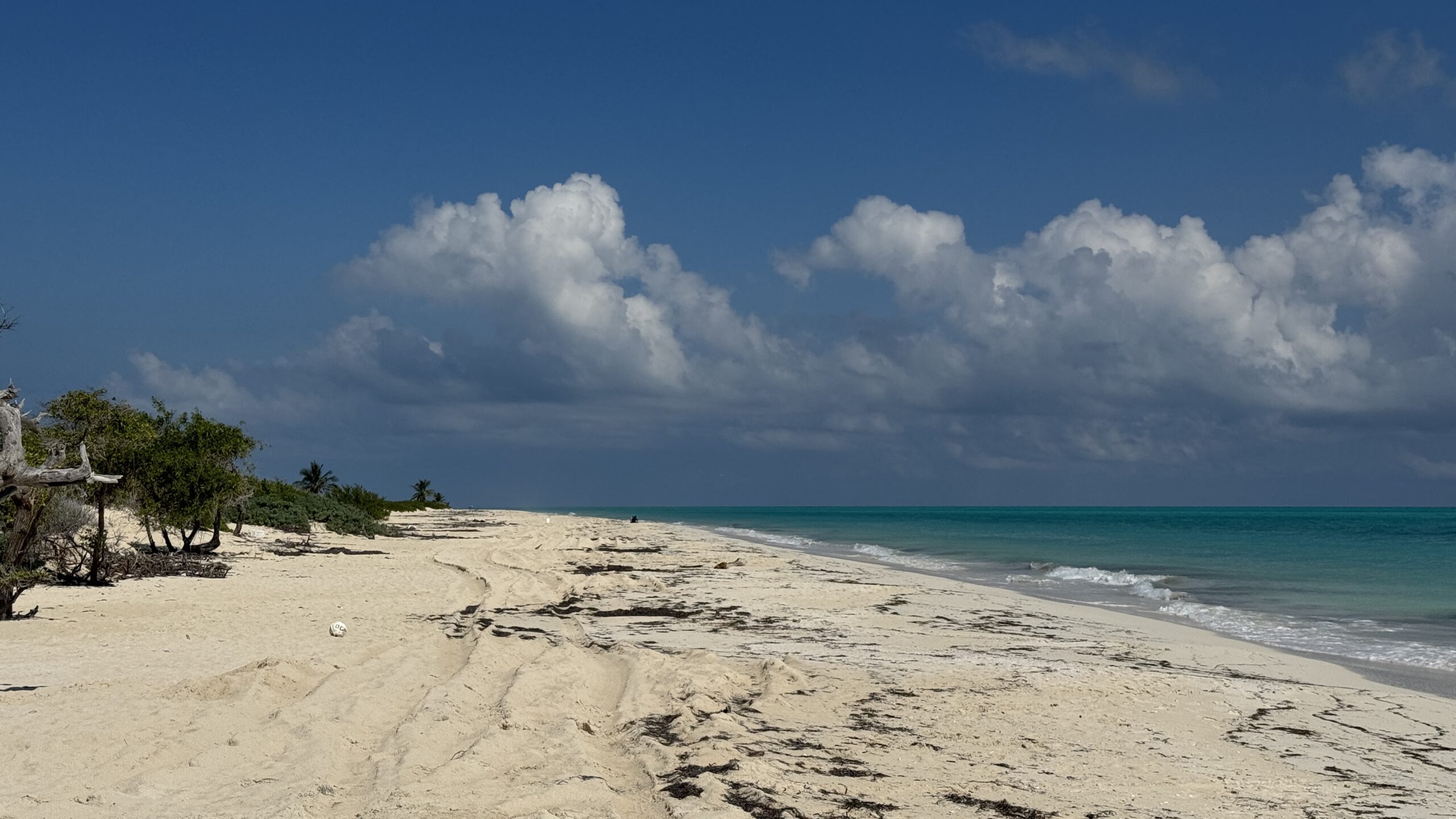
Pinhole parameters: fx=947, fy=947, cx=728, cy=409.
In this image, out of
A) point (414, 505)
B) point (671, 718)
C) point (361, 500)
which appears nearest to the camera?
point (671, 718)

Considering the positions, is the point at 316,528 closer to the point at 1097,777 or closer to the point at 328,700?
the point at 328,700

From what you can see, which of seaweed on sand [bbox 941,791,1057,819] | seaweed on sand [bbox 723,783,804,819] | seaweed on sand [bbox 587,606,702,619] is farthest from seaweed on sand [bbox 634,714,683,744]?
seaweed on sand [bbox 587,606,702,619]

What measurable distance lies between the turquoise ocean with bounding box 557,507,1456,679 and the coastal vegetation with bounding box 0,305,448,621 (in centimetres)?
1729

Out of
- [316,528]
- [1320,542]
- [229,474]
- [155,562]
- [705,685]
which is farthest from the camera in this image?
[1320,542]

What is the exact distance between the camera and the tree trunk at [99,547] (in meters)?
17.0

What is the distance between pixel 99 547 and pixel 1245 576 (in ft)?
95.9

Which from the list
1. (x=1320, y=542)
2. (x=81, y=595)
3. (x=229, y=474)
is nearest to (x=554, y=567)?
(x=229, y=474)

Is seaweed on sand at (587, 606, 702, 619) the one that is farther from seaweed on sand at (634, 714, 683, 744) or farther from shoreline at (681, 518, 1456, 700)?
shoreline at (681, 518, 1456, 700)

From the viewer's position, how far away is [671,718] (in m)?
8.61

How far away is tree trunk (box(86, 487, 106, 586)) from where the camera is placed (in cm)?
1705

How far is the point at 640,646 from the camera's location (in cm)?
1277

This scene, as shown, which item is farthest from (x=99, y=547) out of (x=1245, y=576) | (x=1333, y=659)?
(x=1245, y=576)

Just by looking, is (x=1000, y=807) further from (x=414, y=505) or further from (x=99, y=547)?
(x=414, y=505)

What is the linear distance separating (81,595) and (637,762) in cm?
1380
